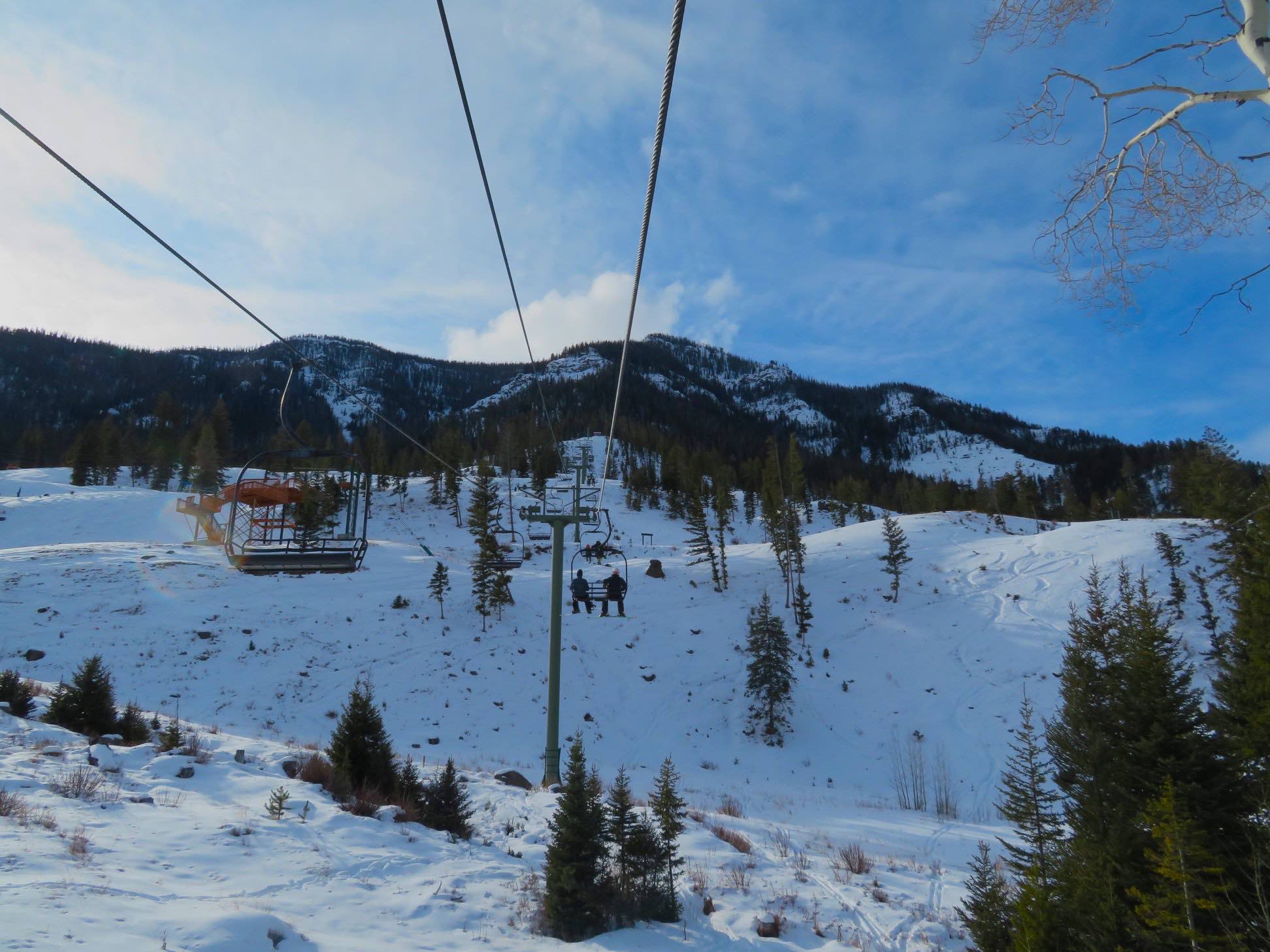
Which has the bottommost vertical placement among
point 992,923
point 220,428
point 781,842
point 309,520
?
point 781,842

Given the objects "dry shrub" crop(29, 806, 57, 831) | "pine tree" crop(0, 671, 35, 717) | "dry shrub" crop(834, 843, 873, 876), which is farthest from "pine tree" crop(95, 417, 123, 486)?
"dry shrub" crop(834, 843, 873, 876)

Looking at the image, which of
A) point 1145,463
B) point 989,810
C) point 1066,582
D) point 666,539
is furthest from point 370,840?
point 1145,463

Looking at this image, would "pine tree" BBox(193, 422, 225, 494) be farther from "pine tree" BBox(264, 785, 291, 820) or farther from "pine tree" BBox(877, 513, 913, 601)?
"pine tree" BBox(264, 785, 291, 820)

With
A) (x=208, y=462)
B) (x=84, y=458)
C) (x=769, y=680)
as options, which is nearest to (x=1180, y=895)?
(x=769, y=680)

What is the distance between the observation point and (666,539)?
242 feet

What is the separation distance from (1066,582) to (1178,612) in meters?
7.88

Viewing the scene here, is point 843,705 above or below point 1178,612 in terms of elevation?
below

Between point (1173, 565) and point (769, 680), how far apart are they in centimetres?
3014

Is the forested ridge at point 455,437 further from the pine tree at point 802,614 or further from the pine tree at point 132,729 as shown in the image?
the pine tree at point 802,614

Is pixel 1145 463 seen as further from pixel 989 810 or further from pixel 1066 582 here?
pixel 989 810

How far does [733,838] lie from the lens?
531 inches

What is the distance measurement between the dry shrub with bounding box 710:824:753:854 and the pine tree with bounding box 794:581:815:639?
101 feet

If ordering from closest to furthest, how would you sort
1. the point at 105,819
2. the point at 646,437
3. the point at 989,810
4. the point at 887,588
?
the point at 105,819, the point at 989,810, the point at 887,588, the point at 646,437

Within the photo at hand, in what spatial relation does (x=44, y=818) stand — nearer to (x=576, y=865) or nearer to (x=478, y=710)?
(x=576, y=865)
